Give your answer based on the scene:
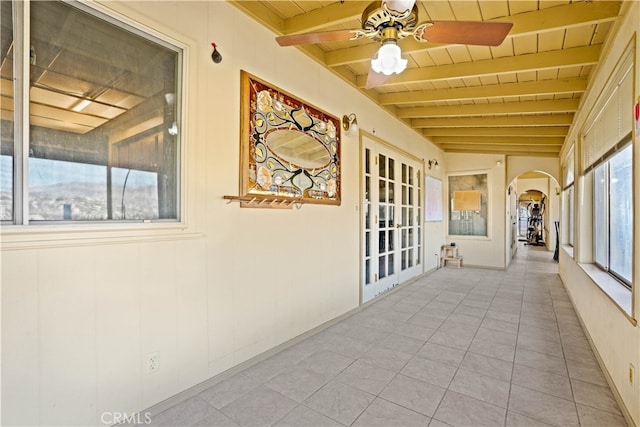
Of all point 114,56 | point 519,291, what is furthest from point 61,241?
point 519,291

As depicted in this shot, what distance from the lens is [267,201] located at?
2.55 meters

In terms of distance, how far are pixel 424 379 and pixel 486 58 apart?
310 centimetres

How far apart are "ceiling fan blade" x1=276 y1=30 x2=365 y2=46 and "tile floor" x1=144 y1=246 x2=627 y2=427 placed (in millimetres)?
2302

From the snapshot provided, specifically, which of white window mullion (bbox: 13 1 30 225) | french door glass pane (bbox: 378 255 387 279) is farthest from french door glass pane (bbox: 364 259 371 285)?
white window mullion (bbox: 13 1 30 225)

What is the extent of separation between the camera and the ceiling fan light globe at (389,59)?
68.1 inches

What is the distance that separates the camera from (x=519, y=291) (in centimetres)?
482

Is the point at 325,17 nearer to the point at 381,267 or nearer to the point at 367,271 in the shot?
the point at 367,271

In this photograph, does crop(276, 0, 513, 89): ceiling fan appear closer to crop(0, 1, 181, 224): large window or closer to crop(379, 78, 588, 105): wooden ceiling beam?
crop(0, 1, 181, 224): large window

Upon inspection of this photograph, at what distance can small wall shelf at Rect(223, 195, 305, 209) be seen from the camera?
92.2 inches

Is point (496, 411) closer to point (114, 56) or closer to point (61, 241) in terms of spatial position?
point (61, 241)

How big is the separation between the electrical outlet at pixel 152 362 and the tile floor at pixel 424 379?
0.89 feet

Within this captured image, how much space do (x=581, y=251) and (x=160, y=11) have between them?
4747mm

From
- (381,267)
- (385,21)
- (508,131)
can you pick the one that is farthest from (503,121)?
(385,21)


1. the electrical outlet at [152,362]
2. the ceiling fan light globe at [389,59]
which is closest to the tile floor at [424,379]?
the electrical outlet at [152,362]
